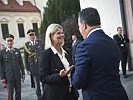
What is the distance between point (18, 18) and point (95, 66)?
47.5 metres

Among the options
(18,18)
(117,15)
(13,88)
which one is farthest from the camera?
(18,18)

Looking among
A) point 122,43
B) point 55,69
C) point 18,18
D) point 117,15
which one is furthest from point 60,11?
point 55,69

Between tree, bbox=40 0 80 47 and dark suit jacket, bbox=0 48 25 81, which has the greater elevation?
tree, bbox=40 0 80 47

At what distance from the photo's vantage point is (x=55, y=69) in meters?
4.24

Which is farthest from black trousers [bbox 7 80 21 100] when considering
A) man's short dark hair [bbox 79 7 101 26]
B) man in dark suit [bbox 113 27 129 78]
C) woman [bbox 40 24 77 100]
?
man's short dark hair [bbox 79 7 101 26]

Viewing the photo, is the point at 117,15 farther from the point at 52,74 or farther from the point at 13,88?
the point at 52,74

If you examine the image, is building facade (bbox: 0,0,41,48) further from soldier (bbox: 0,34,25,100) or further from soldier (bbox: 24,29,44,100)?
soldier (bbox: 0,34,25,100)

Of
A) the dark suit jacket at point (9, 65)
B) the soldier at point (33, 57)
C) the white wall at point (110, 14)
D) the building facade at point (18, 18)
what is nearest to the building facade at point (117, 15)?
the white wall at point (110, 14)

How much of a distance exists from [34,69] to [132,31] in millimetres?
4849

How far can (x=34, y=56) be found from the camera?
8.59m

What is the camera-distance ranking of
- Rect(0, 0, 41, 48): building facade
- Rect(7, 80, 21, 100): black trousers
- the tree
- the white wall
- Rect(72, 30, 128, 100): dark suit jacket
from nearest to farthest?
Rect(72, 30, 128, 100): dark suit jacket < Rect(7, 80, 21, 100): black trousers < the white wall < the tree < Rect(0, 0, 41, 48): building facade

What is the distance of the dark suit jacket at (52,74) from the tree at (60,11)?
30.1 m

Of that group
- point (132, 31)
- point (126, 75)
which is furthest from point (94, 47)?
point (132, 31)

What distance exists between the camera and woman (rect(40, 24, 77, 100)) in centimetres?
418
